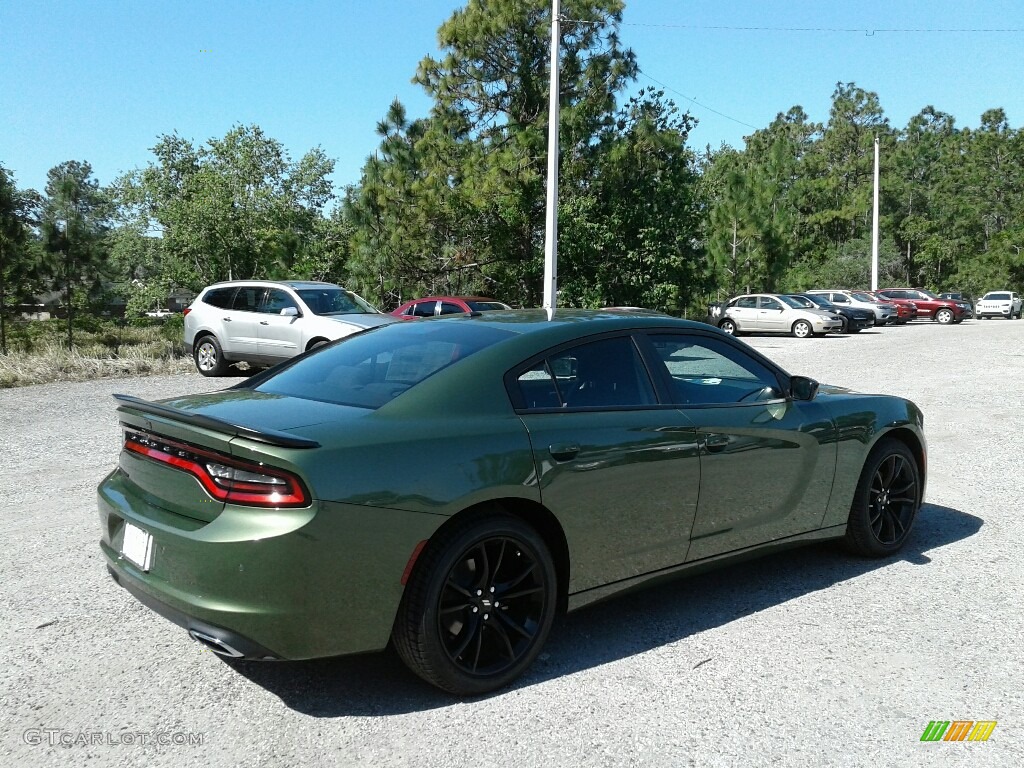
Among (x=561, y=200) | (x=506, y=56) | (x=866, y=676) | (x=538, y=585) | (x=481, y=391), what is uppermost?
(x=506, y=56)

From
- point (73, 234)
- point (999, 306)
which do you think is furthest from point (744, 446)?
point (999, 306)

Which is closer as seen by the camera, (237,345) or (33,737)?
(33,737)

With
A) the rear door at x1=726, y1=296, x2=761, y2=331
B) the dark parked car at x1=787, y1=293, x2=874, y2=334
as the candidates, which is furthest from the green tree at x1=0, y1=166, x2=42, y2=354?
the dark parked car at x1=787, y1=293, x2=874, y2=334

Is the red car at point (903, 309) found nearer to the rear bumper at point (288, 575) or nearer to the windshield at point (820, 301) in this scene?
the windshield at point (820, 301)

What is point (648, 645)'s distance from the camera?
396 cm

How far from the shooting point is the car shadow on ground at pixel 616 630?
3461 mm

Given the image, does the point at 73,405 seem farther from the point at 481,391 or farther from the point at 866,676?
the point at 866,676

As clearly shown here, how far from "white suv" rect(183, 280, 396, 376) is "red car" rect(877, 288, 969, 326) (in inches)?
1387

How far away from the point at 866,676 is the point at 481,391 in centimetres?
194

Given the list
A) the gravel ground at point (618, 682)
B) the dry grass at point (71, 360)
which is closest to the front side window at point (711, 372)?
the gravel ground at point (618, 682)

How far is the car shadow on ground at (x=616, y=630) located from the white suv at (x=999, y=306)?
50429mm

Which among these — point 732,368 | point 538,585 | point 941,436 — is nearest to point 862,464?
point 732,368

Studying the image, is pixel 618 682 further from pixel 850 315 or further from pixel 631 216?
pixel 850 315

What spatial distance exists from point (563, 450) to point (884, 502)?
98.2 inches
